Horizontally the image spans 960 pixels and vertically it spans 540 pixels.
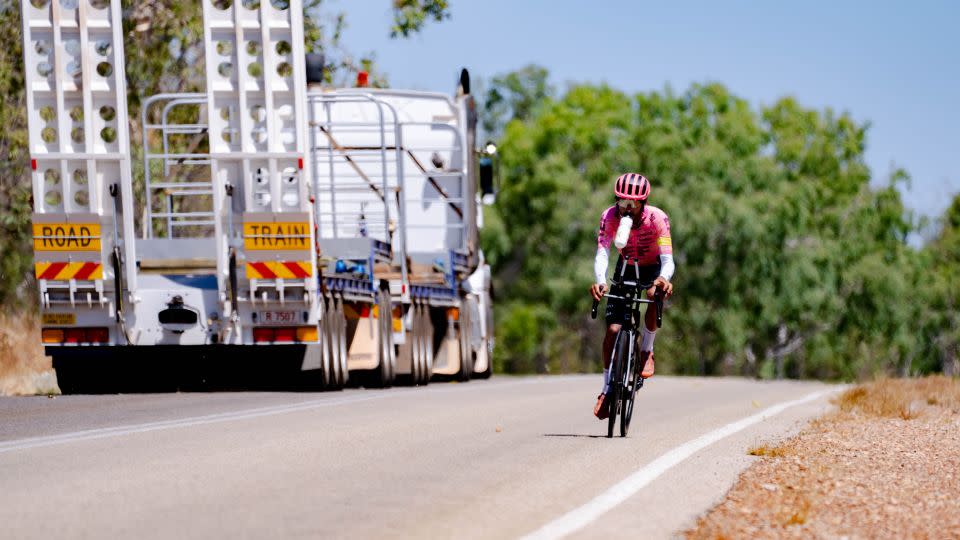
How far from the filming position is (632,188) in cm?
1173

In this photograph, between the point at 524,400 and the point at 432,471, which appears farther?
the point at 524,400

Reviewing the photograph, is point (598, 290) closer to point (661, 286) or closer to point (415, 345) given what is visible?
point (661, 286)

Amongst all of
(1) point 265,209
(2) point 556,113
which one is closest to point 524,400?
(1) point 265,209

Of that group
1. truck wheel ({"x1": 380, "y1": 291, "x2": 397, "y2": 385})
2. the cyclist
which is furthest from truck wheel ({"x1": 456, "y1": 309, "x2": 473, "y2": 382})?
the cyclist

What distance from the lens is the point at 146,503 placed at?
815 cm

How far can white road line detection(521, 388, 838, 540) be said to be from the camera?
7.49 meters

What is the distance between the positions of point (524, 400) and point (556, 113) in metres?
50.7

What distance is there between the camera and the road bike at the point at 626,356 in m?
11.9

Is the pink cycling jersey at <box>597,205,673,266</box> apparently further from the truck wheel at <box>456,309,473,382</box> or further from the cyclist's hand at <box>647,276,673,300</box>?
the truck wheel at <box>456,309,473,382</box>

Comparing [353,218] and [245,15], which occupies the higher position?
[245,15]

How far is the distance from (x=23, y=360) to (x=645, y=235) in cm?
1595

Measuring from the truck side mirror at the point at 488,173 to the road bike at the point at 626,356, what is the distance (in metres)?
13.1

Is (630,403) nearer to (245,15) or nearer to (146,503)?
(146,503)

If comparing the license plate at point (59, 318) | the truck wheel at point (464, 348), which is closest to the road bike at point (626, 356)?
the license plate at point (59, 318)
